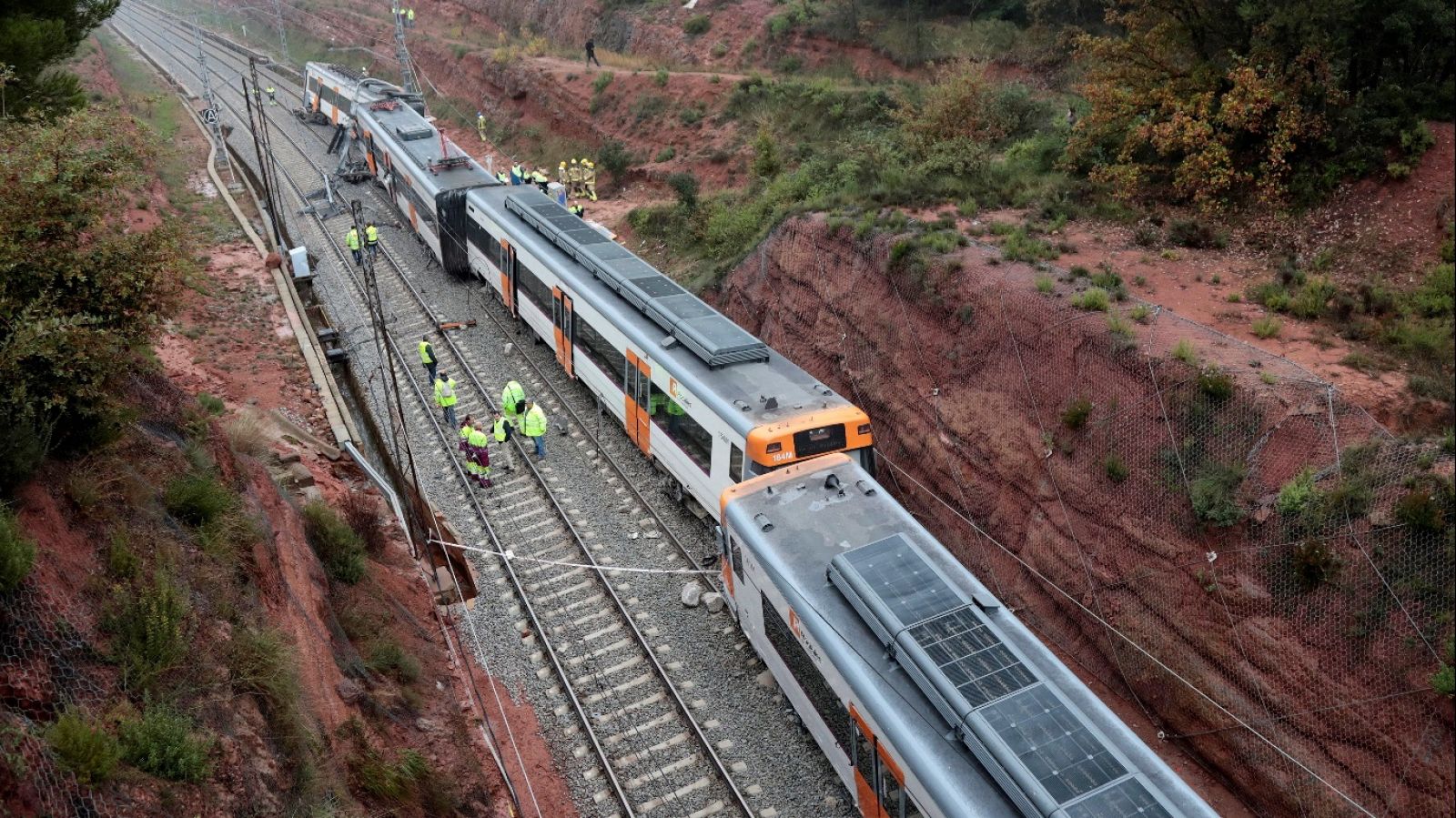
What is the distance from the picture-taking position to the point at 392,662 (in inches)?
496

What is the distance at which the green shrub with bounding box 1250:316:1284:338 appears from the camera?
1413 cm

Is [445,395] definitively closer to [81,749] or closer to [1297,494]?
[81,749]

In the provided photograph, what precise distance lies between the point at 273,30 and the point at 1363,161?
8027 cm

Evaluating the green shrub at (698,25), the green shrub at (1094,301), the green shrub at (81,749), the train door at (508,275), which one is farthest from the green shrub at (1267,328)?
the green shrub at (698,25)

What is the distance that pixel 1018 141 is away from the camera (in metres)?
23.7

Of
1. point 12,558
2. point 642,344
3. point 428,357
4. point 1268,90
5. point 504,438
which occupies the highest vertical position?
point 1268,90

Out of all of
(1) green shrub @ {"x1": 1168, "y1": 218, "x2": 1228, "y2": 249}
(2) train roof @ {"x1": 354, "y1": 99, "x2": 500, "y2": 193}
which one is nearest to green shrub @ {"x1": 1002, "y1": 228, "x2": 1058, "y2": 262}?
(1) green shrub @ {"x1": 1168, "y1": 218, "x2": 1228, "y2": 249}

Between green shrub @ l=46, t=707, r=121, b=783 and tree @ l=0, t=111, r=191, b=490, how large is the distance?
3.21 m

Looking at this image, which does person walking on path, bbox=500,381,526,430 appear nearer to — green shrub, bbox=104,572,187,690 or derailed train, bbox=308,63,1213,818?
derailed train, bbox=308,63,1213,818

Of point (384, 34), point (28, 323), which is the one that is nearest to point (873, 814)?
point (28, 323)

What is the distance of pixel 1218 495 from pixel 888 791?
6286mm

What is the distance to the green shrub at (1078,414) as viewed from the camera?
1457 cm

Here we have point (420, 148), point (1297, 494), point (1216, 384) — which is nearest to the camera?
point (1297, 494)

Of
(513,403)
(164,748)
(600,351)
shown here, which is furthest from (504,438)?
(164,748)
